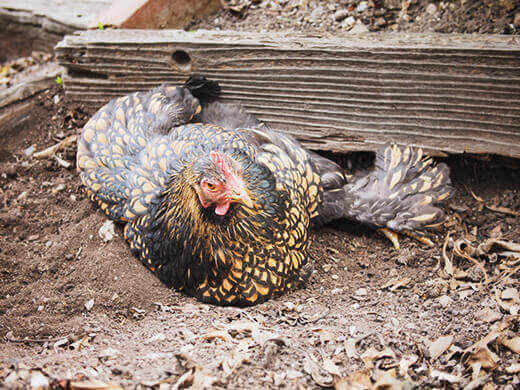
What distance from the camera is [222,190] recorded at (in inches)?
91.3

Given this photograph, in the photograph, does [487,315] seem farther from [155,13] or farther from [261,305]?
[155,13]

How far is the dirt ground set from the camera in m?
1.88

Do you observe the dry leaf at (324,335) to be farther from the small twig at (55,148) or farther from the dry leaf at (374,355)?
the small twig at (55,148)

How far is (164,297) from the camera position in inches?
107

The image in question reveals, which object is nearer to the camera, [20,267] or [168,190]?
[168,190]

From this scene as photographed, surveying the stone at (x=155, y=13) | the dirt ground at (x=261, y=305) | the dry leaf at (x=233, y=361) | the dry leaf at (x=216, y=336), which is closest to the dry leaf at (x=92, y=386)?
the dirt ground at (x=261, y=305)

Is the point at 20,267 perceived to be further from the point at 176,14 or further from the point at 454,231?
the point at 454,231

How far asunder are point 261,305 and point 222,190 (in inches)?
28.0

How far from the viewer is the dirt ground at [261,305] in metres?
1.88

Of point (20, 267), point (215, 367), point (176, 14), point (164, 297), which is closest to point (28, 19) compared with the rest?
point (176, 14)

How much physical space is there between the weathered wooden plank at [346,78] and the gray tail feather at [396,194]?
0.44 feet

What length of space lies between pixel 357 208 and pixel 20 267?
2039 millimetres

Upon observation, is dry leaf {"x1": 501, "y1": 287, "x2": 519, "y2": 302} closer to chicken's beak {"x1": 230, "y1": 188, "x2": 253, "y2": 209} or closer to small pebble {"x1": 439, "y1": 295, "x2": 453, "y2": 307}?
small pebble {"x1": 439, "y1": 295, "x2": 453, "y2": 307}

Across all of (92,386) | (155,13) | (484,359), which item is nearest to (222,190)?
(92,386)
